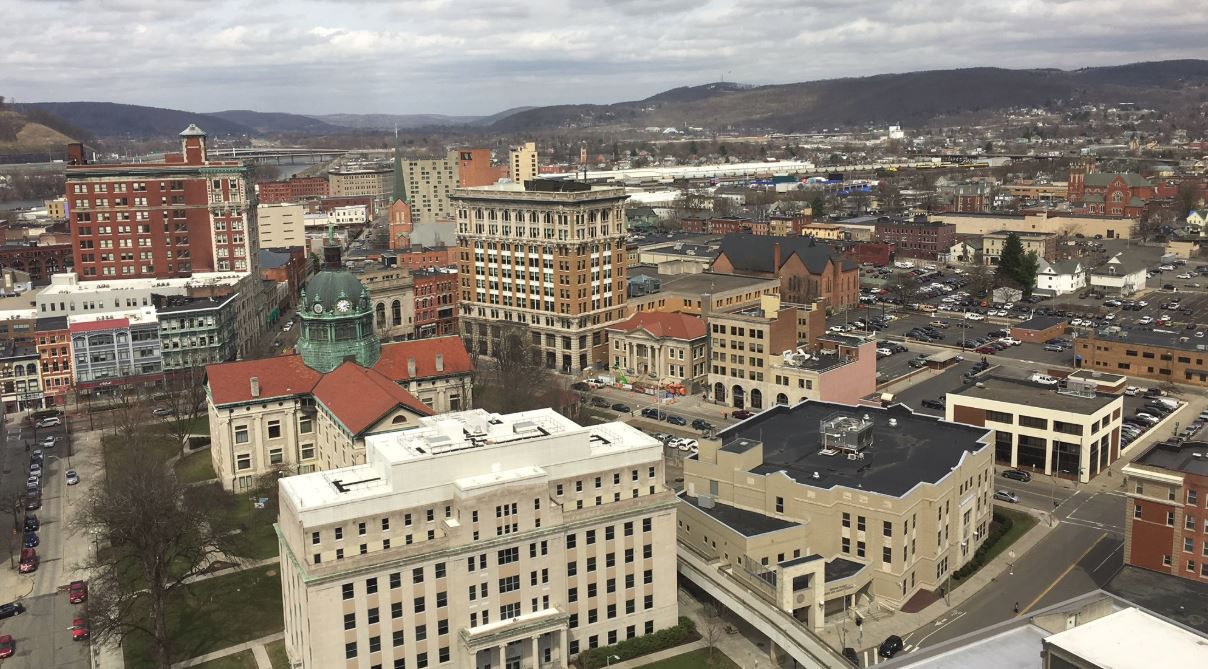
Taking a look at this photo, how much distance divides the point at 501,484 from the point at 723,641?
16803 millimetres

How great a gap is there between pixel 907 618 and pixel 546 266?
7363 cm

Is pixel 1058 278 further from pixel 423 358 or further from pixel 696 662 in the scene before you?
pixel 696 662

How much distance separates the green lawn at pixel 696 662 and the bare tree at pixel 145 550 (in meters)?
27.8

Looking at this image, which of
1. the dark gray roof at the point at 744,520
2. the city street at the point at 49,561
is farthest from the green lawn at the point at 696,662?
the city street at the point at 49,561

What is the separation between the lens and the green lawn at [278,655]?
5846cm

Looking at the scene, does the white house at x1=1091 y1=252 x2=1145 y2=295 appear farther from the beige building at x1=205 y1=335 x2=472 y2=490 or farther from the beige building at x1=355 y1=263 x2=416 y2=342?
the beige building at x1=205 y1=335 x2=472 y2=490

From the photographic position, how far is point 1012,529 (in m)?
73.9

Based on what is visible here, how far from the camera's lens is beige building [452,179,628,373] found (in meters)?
124

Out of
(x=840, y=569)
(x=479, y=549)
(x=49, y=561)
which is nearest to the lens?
(x=479, y=549)

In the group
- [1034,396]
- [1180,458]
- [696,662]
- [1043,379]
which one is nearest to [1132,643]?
[696,662]

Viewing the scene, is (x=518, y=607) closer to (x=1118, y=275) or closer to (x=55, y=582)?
(x=55, y=582)

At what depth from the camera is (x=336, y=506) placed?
52.3 metres

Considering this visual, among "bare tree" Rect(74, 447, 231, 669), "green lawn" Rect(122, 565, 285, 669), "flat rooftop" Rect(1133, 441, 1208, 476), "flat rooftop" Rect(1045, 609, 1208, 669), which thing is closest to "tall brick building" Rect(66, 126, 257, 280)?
"bare tree" Rect(74, 447, 231, 669)

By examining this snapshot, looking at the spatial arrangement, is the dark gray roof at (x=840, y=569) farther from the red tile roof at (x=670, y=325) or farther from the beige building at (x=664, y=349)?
Result: the red tile roof at (x=670, y=325)
